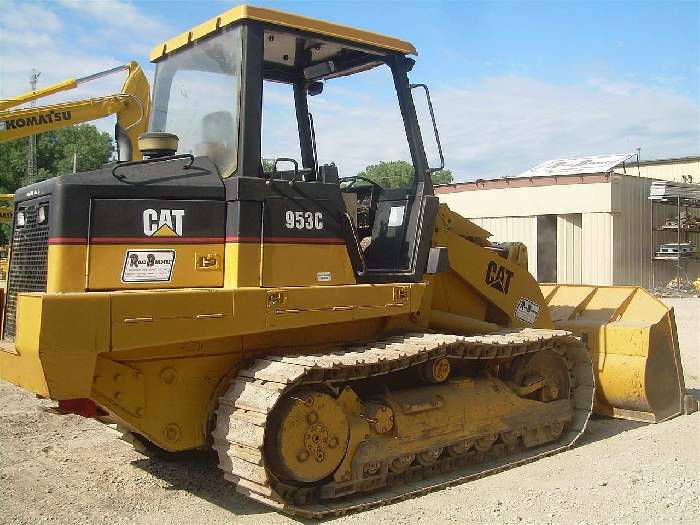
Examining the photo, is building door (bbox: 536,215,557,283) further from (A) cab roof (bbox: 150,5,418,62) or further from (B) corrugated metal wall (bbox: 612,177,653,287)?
(A) cab roof (bbox: 150,5,418,62)

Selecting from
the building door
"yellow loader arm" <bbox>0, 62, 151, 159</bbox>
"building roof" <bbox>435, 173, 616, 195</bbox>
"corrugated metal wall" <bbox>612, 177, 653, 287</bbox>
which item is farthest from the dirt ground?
the building door

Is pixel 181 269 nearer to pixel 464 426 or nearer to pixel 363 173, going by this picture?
pixel 363 173

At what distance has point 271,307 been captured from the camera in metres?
4.98

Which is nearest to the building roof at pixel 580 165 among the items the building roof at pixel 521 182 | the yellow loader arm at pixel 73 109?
the building roof at pixel 521 182

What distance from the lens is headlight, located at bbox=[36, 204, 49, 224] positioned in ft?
15.7

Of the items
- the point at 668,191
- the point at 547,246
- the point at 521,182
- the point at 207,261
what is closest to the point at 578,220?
the point at 547,246

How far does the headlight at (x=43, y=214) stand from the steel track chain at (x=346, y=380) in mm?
1597

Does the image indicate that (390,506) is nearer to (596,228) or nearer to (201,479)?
(201,479)

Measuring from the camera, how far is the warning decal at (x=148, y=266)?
4.72 metres

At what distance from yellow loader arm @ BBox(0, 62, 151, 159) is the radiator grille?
484cm

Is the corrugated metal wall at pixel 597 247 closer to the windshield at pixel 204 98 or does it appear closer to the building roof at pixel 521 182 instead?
the building roof at pixel 521 182

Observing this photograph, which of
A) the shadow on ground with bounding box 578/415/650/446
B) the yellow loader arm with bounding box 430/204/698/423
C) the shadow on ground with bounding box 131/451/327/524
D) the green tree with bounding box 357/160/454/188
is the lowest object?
the shadow on ground with bounding box 131/451/327/524

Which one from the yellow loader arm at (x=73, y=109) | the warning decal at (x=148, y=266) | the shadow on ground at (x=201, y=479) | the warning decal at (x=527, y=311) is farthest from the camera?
the yellow loader arm at (x=73, y=109)

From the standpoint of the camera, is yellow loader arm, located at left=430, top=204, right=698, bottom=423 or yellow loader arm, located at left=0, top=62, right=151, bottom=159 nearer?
yellow loader arm, located at left=430, top=204, right=698, bottom=423
